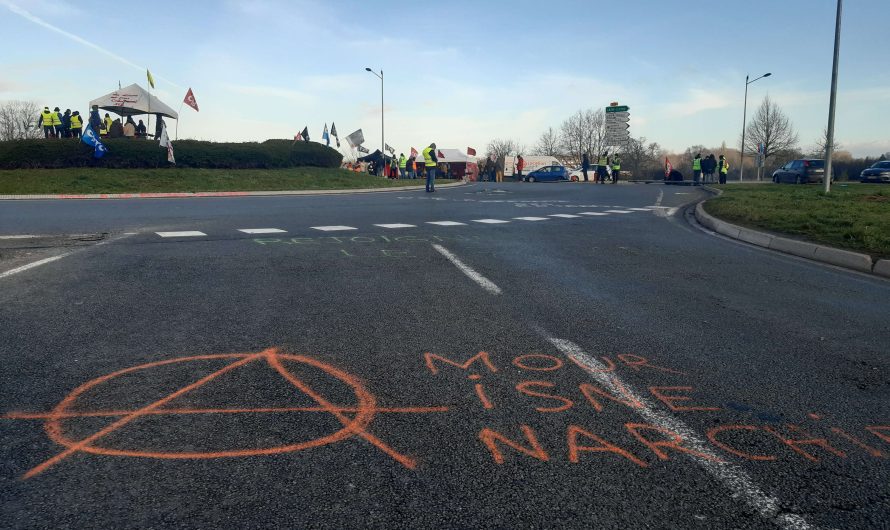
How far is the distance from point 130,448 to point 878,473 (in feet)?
10.5

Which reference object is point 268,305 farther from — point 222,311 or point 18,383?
point 18,383

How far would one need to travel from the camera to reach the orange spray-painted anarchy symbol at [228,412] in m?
2.78

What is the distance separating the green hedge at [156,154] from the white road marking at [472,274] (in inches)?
993

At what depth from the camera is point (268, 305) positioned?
5.54 m

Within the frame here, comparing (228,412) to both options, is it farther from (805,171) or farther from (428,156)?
(805,171)

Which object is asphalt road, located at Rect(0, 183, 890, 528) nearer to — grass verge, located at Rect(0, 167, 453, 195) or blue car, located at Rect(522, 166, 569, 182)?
grass verge, located at Rect(0, 167, 453, 195)

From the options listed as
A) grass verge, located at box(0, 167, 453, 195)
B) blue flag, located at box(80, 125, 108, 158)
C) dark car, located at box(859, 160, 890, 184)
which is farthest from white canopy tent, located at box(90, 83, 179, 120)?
dark car, located at box(859, 160, 890, 184)

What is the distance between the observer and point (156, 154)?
29734mm

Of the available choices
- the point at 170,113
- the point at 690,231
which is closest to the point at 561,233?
the point at 690,231

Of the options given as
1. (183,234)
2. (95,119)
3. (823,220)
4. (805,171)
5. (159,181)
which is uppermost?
(95,119)

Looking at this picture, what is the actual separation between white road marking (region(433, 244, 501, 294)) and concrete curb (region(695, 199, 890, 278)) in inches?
204

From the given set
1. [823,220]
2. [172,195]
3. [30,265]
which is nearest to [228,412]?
[30,265]

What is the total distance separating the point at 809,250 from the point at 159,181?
25508 millimetres

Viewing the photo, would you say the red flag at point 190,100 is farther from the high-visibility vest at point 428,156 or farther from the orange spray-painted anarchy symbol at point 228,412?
the orange spray-painted anarchy symbol at point 228,412
